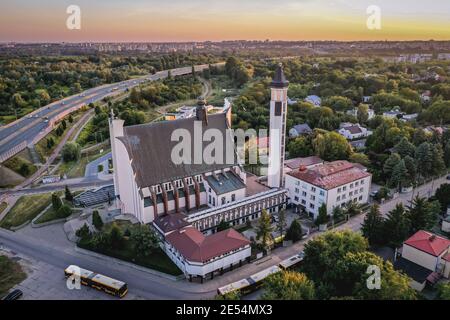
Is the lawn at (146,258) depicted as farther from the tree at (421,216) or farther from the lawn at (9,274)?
the tree at (421,216)

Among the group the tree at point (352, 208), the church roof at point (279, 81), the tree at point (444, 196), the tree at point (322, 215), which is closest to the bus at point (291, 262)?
the tree at point (322, 215)

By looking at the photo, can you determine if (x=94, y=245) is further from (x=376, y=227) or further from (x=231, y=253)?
(x=376, y=227)

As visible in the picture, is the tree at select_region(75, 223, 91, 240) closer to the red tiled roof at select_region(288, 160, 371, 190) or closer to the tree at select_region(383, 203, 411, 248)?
the red tiled roof at select_region(288, 160, 371, 190)

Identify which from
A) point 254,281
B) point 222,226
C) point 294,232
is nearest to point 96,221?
point 222,226

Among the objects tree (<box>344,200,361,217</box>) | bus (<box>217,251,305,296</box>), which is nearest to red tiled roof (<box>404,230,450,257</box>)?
tree (<box>344,200,361,217</box>)

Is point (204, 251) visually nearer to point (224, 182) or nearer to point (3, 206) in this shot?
point (224, 182)
